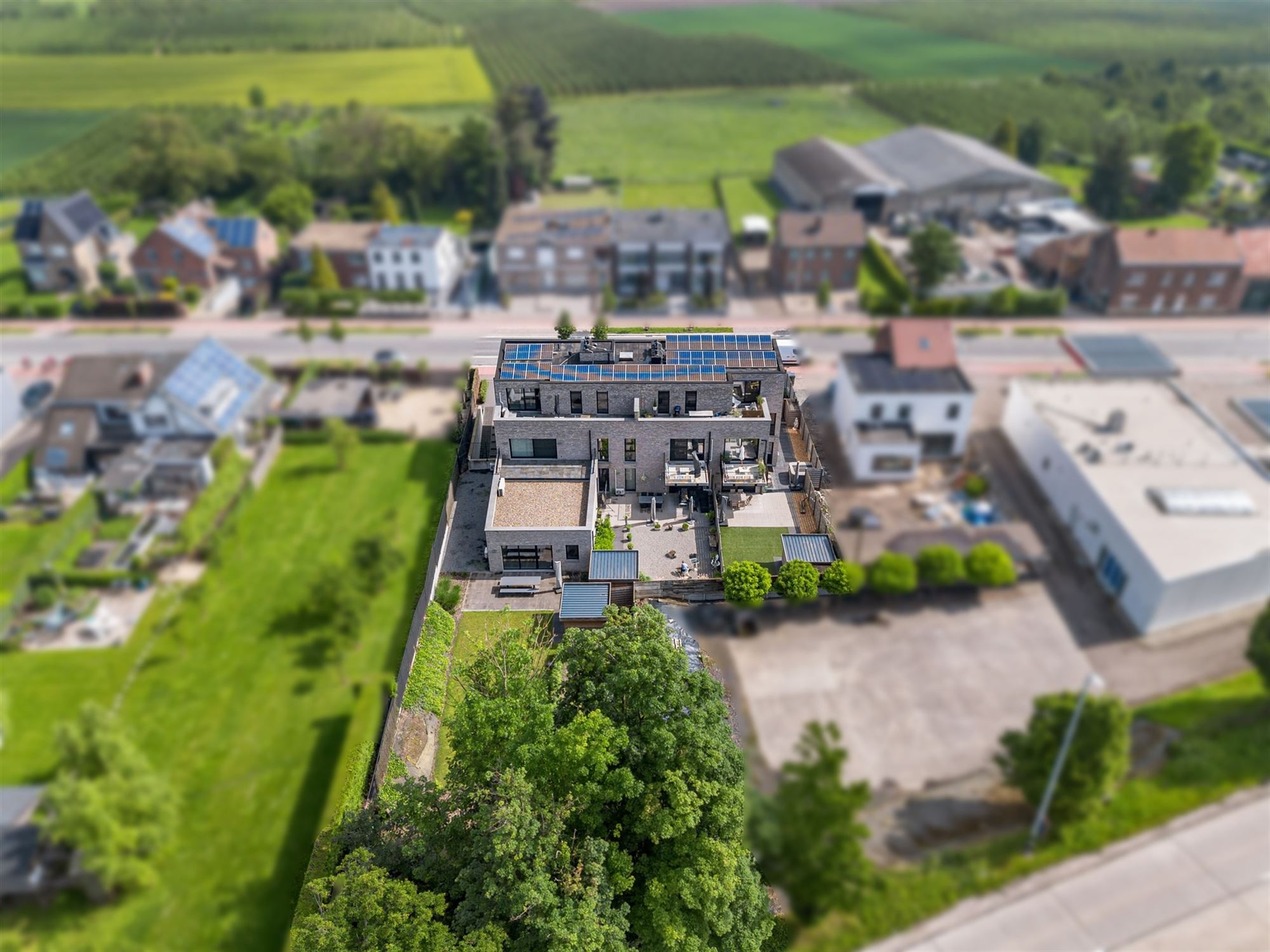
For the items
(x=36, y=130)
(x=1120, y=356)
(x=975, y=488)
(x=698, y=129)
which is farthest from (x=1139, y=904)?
(x=36, y=130)

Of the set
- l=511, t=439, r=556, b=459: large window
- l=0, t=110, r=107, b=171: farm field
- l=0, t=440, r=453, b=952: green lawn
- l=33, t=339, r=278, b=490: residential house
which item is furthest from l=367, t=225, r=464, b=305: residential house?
l=0, t=110, r=107, b=171: farm field

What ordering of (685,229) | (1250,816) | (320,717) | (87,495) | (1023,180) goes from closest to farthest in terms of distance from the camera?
(1250,816)
(320,717)
(87,495)
(685,229)
(1023,180)

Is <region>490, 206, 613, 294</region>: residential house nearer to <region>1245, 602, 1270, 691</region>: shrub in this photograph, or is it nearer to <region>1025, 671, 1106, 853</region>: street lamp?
<region>1025, 671, 1106, 853</region>: street lamp

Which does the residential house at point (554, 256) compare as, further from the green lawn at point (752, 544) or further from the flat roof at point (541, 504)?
the green lawn at point (752, 544)

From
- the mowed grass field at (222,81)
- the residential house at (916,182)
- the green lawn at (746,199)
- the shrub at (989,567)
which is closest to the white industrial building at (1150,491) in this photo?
the shrub at (989,567)

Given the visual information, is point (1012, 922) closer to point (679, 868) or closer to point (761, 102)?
point (679, 868)

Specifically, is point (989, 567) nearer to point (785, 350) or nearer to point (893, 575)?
point (893, 575)

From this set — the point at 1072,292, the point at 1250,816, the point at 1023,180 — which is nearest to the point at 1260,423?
the point at 1072,292
